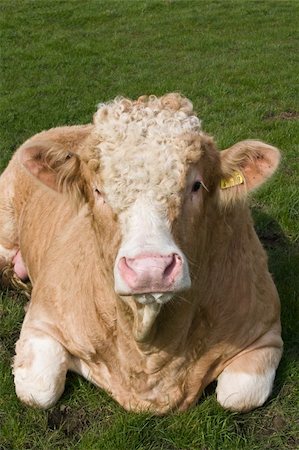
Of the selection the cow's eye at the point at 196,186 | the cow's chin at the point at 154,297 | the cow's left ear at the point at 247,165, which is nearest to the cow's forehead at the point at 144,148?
the cow's eye at the point at 196,186

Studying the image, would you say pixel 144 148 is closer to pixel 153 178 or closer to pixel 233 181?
pixel 153 178

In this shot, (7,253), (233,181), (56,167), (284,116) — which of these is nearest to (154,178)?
(233,181)

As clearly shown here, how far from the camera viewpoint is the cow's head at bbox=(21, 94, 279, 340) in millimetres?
2887

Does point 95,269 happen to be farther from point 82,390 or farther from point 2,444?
point 2,444

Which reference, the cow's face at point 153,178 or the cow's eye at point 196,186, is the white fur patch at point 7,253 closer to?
the cow's face at point 153,178

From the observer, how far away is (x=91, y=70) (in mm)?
12883

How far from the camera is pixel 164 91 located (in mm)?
11211

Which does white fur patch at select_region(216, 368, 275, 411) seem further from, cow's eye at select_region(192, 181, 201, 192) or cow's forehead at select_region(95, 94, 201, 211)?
cow's forehead at select_region(95, 94, 201, 211)

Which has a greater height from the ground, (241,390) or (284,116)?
(241,390)

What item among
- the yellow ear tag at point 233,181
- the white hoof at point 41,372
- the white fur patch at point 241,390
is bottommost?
the white fur patch at point 241,390

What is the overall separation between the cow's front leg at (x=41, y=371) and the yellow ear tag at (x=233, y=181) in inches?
56.4

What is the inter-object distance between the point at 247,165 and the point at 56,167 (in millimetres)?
1076

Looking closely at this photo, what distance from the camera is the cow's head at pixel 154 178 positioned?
2.89 metres

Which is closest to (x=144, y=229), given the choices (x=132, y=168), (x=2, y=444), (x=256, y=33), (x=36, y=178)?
(x=132, y=168)
